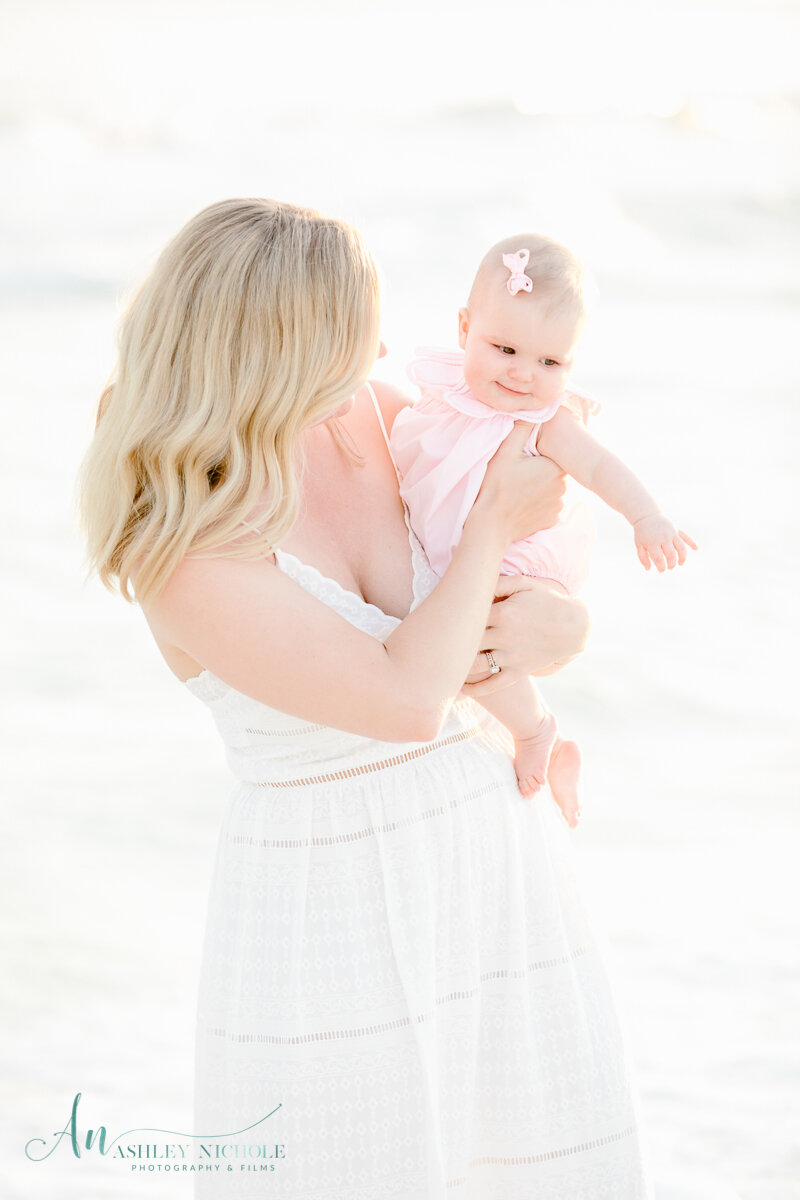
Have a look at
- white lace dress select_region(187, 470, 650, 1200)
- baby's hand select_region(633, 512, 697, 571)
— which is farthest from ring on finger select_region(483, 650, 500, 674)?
baby's hand select_region(633, 512, 697, 571)

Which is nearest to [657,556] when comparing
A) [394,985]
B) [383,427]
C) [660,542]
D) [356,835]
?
[660,542]

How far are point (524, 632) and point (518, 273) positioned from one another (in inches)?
21.4

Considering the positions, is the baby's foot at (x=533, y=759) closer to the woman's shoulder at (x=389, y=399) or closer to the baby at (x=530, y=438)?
the baby at (x=530, y=438)

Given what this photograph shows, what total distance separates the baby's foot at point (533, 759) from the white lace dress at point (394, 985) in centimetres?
3

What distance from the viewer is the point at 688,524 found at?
874 centimetres

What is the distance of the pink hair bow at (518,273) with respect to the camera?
6.73 feet

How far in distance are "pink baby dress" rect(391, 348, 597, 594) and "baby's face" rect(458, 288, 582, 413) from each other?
0.02 metres

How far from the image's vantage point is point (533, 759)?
2053 millimetres

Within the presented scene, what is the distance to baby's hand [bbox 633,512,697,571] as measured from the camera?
78.2 inches

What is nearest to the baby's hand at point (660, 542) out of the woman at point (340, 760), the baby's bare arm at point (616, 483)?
the baby's bare arm at point (616, 483)

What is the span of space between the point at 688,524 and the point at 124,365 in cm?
728

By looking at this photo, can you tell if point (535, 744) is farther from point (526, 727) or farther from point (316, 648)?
point (316, 648)

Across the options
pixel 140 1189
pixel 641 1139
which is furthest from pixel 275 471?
pixel 140 1189

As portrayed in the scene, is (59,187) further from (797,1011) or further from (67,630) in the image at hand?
(797,1011)
